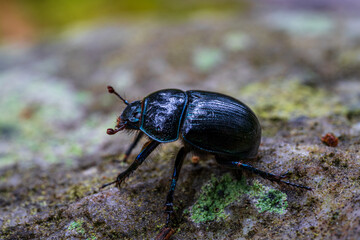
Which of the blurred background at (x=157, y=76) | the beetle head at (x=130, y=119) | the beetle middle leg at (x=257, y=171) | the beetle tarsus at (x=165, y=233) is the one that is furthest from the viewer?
the blurred background at (x=157, y=76)

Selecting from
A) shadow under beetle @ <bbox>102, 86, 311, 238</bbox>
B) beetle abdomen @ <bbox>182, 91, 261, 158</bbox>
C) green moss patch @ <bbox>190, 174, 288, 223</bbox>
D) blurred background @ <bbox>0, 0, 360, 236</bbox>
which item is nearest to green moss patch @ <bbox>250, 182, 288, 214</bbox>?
green moss patch @ <bbox>190, 174, 288, 223</bbox>

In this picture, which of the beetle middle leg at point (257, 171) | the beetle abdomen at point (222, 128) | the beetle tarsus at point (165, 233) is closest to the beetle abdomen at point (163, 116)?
the beetle abdomen at point (222, 128)

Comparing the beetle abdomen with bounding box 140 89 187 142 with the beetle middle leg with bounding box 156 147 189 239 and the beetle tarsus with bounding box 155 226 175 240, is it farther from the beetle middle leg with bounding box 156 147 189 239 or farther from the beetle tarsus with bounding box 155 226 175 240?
the beetle tarsus with bounding box 155 226 175 240

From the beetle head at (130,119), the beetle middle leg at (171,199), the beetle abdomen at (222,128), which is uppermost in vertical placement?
the beetle head at (130,119)

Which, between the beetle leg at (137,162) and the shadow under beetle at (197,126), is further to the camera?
the beetle leg at (137,162)

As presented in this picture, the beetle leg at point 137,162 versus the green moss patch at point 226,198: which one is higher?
the beetle leg at point 137,162

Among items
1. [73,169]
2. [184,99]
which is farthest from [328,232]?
[73,169]

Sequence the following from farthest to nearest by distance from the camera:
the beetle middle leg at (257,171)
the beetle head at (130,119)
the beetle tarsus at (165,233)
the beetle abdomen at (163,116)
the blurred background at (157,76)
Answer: the blurred background at (157,76) < the beetle head at (130,119) < the beetle abdomen at (163,116) < the beetle middle leg at (257,171) < the beetle tarsus at (165,233)

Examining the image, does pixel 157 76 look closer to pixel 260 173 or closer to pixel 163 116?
pixel 163 116

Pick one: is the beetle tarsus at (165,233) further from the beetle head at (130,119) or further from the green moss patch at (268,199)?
the beetle head at (130,119)
